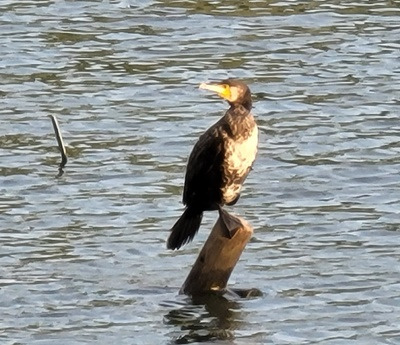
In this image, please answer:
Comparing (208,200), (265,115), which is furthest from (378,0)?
(208,200)

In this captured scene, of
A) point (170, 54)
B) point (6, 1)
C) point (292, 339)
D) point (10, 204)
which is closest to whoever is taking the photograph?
point (292, 339)

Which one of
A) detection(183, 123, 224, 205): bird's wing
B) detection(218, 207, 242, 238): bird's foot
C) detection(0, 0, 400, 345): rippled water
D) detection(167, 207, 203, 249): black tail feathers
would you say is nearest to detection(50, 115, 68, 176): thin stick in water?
detection(0, 0, 400, 345): rippled water

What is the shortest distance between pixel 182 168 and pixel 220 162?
8.90 feet

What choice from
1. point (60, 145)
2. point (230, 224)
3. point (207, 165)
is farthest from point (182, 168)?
point (230, 224)

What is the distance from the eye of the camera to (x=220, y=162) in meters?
8.79

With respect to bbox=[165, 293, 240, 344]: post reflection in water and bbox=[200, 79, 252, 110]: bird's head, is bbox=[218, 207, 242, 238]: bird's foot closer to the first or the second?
bbox=[165, 293, 240, 344]: post reflection in water

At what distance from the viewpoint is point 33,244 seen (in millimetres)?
9914

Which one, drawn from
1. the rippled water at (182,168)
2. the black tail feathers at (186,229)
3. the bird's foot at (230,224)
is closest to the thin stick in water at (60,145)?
the rippled water at (182,168)

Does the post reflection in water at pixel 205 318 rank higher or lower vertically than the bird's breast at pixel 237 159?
lower

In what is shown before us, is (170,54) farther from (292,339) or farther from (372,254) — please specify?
(292,339)

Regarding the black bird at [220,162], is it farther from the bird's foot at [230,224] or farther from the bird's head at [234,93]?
the bird's foot at [230,224]

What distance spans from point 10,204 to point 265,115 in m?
2.76

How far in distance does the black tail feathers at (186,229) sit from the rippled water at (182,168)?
31 cm

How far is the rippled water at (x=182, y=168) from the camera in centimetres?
881
